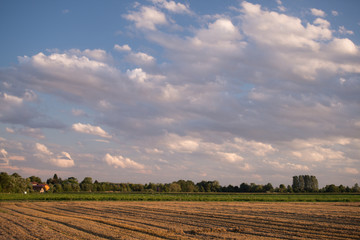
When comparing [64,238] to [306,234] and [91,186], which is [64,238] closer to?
[306,234]

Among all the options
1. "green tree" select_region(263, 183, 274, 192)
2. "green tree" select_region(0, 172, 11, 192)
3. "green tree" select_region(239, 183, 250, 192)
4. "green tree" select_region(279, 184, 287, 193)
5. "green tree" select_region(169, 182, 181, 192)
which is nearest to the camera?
"green tree" select_region(0, 172, 11, 192)

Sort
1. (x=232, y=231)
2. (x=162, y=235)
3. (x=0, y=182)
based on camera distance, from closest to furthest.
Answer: (x=162, y=235), (x=232, y=231), (x=0, y=182)

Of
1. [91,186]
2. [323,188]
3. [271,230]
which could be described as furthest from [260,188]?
[271,230]

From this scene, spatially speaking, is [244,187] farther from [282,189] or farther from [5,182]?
[5,182]

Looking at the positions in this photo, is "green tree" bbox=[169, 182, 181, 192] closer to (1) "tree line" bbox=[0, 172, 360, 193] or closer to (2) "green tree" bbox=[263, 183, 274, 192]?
(1) "tree line" bbox=[0, 172, 360, 193]

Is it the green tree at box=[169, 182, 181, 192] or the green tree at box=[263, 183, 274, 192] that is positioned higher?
the green tree at box=[263, 183, 274, 192]

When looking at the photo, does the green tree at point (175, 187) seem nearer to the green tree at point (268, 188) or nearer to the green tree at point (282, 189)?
the green tree at point (268, 188)

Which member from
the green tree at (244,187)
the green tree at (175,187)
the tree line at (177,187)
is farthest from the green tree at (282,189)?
the green tree at (175,187)

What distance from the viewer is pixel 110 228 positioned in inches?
867

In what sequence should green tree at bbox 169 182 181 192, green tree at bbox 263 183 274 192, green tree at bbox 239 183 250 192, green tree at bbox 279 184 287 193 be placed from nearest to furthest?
green tree at bbox 263 183 274 192 < green tree at bbox 279 184 287 193 < green tree at bbox 239 183 250 192 < green tree at bbox 169 182 181 192

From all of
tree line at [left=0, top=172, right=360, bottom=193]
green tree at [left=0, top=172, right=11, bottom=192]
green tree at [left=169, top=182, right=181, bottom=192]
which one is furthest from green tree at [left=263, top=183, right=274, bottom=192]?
green tree at [left=0, top=172, right=11, bottom=192]

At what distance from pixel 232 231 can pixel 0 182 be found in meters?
125

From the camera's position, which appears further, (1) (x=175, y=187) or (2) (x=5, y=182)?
(1) (x=175, y=187)

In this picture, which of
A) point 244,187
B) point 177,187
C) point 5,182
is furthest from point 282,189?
point 5,182
